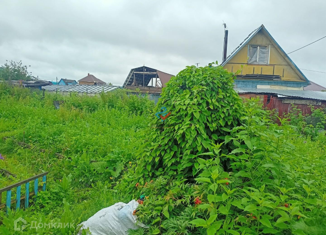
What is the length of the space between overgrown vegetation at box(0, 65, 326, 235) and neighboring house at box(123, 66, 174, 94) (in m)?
17.1

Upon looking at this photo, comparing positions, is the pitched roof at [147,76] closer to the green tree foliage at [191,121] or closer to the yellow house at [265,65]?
the yellow house at [265,65]

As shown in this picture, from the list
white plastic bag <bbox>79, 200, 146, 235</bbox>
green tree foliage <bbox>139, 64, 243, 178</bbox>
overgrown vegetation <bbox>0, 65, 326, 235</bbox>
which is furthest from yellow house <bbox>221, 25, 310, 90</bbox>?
white plastic bag <bbox>79, 200, 146, 235</bbox>

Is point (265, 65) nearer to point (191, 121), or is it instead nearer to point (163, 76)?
point (163, 76)

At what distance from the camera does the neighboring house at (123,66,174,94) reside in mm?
22125

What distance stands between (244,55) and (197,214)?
1453 cm

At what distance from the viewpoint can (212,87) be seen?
9.14 feet

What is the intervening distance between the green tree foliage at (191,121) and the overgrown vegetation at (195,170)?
0.04 ft

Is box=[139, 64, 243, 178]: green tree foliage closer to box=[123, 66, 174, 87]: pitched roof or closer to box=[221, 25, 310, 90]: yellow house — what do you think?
box=[221, 25, 310, 90]: yellow house

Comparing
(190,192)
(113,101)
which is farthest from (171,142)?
(113,101)

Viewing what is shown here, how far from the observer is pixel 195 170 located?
8.18ft

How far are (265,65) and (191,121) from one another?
552 inches

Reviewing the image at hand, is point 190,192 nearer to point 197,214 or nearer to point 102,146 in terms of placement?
point 197,214

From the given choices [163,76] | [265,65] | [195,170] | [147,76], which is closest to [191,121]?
[195,170]

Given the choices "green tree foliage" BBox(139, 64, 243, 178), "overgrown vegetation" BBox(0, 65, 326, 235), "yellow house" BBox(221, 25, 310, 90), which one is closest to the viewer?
"overgrown vegetation" BBox(0, 65, 326, 235)
